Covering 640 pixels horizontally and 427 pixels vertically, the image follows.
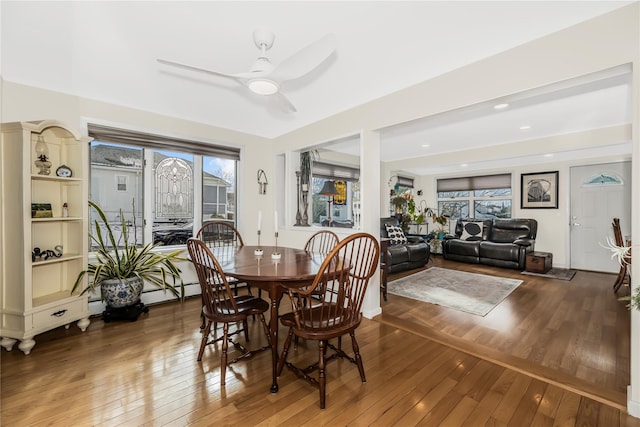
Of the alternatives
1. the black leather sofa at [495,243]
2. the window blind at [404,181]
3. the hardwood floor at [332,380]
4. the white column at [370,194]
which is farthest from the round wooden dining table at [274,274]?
the window blind at [404,181]

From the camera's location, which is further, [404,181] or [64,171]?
[404,181]

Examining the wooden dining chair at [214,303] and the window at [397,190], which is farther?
the window at [397,190]

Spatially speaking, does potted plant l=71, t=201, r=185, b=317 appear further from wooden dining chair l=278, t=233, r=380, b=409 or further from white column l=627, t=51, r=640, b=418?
white column l=627, t=51, r=640, b=418

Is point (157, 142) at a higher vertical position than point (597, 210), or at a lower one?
higher

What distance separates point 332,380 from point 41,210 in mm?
2852

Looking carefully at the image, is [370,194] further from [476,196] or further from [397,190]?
[476,196]

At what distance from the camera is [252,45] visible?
7.06 feet

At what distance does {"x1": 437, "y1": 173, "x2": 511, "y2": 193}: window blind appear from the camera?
6.45 metres

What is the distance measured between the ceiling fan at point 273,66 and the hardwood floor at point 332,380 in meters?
2.02

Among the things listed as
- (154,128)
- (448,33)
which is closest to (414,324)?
(448,33)

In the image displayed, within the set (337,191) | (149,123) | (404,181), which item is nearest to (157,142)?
(149,123)

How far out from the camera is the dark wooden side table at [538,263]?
16.0 feet

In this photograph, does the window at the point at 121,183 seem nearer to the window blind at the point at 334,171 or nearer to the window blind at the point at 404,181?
the window blind at the point at 334,171

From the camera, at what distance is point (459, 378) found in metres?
1.91
